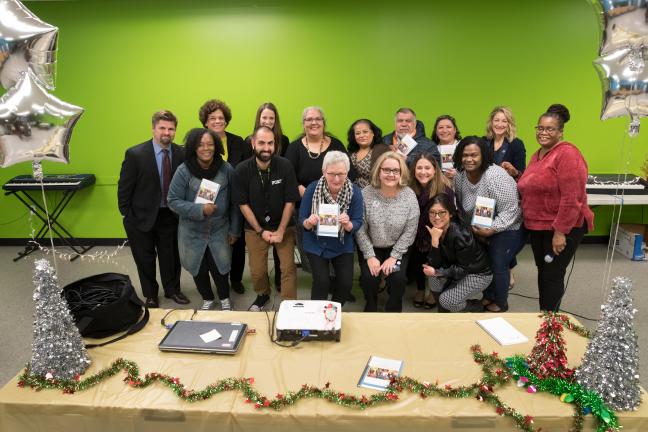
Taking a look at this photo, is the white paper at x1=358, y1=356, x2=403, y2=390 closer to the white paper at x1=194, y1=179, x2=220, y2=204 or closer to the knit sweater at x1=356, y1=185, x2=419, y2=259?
the knit sweater at x1=356, y1=185, x2=419, y2=259

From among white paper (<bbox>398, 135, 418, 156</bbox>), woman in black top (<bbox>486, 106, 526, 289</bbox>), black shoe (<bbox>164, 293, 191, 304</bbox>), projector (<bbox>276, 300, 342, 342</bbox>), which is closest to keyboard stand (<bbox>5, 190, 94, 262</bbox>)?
black shoe (<bbox>164, 293, 191, 304</bbox>)

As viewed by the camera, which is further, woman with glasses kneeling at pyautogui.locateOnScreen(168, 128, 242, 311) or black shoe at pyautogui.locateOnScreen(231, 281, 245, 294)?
black shoe at pyautogui.locateOnScreen(231, 281, 245, 294)

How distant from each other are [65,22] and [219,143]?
3008 mm

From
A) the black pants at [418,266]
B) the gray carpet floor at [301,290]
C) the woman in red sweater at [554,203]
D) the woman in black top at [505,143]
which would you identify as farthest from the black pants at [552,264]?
the woman in black top at [505,143]

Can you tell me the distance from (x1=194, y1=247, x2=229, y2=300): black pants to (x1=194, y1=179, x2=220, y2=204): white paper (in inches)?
18.5

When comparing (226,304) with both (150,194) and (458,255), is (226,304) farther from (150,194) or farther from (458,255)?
(458,255)

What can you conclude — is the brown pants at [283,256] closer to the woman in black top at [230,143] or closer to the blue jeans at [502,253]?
the woman in black top at [230,143]

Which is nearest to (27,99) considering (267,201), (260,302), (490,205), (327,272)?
(267,201)

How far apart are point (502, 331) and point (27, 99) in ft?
8.14

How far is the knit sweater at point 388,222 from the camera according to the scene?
309 centimetres

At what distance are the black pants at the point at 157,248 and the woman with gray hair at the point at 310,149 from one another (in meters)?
1.08

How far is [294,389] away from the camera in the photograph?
172cm

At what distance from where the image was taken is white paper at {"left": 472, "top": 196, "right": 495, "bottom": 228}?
3033 mm

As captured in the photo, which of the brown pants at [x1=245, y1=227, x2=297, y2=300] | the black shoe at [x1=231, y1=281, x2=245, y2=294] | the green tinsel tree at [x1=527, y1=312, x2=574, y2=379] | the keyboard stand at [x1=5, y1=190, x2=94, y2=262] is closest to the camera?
the green tinsel tree at [x1=527, y1=312, x2=574, y2=379]
